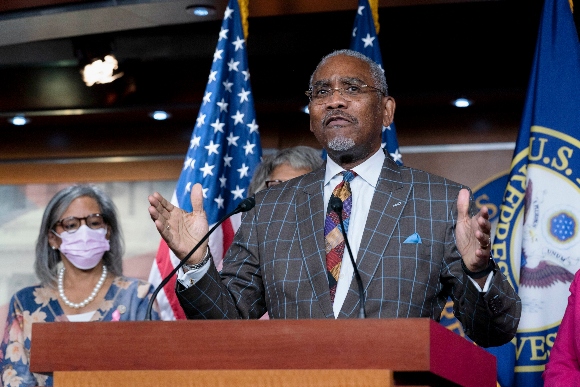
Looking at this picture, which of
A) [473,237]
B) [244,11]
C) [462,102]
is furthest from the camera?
[462,102]

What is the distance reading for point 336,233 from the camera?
100 inches

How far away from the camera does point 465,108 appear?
539cm

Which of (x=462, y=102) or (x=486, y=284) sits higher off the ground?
(x=462, y=102)

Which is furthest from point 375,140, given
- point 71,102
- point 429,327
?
point 71,102

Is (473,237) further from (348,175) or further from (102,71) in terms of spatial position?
(102,71)

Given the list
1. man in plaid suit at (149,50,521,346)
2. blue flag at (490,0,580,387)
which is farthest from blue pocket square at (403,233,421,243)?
blue flag at (490,0,580,387)

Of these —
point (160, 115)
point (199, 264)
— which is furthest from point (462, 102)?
point (199, 264)

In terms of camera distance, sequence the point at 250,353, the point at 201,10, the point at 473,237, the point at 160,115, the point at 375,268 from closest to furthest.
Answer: the point at 250,353
the point at 473,237
the point at 375,268
the point at 201,10
the point at 160,115

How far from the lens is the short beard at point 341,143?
2.63 metres

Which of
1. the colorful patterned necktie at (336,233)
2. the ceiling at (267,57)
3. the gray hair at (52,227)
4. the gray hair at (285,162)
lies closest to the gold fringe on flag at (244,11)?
the ceiling at (267,57)

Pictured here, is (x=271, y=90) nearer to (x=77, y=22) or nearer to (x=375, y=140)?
(x=77, y=22)

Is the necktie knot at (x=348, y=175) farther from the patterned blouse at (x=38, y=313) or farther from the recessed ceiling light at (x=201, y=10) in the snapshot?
the recessed ceiling light at (x=201, y=10)

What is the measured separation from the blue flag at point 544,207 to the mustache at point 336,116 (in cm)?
134

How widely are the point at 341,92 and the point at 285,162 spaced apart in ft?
4.32
